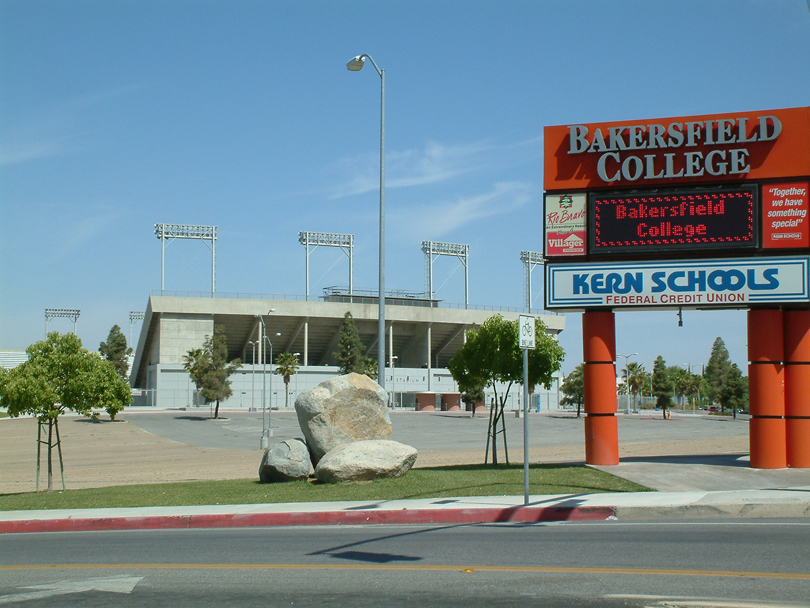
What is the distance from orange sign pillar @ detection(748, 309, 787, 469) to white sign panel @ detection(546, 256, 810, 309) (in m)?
0.71

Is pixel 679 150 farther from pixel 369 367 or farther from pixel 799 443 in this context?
pixel 369 367

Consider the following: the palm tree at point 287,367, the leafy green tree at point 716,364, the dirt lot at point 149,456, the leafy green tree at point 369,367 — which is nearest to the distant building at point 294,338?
the palm tree at point 287,367

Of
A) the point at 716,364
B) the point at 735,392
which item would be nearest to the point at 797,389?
the point at 735,392

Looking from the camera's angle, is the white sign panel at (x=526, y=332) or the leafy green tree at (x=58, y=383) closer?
the white sign panel at (x=526, y=332)

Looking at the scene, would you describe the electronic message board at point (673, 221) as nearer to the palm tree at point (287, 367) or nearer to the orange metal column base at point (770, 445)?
the orange metal column base at point (770, 445)

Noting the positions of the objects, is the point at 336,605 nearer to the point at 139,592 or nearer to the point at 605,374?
the point at 139,592

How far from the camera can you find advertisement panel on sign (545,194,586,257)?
18.0 metres

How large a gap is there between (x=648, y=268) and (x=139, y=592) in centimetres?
1342

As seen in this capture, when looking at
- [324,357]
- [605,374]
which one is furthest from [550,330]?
[605,374]

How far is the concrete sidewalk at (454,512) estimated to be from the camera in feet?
40.5

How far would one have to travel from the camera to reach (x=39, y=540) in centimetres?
1228

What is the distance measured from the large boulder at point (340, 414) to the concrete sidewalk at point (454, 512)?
4.72m

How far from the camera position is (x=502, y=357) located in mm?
21531

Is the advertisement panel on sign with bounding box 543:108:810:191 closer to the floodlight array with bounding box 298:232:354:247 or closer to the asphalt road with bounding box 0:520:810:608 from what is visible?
the asphalt road with bounding box 0:520:810:608
